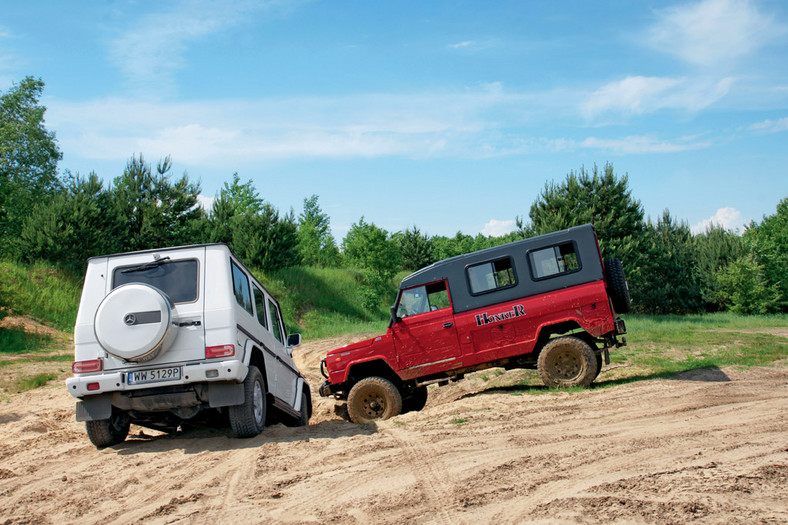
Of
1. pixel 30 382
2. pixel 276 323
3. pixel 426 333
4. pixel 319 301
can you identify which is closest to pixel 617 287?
pixel 426 333

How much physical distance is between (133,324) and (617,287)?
7.31m

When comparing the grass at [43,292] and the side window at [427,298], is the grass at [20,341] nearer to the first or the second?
the grass at [43,292]

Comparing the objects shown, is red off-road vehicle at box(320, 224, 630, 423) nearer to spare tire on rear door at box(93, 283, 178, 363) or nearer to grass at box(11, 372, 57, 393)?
spare tire on rear door at box(93, 283, 178, 363)

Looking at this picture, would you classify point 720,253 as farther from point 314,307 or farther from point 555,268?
point 555,268

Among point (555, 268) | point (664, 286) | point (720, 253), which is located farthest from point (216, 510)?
point (720, 253)

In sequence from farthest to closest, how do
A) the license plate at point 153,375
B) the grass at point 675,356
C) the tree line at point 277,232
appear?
the tree line at point 277,232 < the grass at point 675,356 < the license plate at point 153,375

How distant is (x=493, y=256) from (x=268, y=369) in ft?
13.7

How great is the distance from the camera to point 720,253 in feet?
142

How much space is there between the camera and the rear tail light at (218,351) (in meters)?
6.39

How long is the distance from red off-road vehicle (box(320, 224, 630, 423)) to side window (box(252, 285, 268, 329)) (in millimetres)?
2012

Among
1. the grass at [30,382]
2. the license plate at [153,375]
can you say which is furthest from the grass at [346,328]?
the license plate at [153,375]

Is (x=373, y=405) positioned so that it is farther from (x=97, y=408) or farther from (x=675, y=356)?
(x=675, y=356)

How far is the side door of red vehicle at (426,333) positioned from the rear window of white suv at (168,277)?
13.3 feet

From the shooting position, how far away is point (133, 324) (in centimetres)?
621
